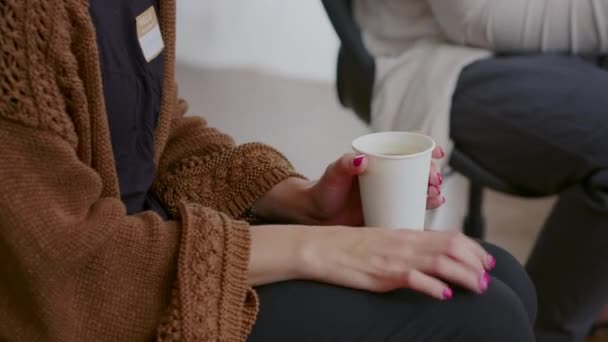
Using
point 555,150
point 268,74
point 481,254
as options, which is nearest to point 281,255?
point 481,254

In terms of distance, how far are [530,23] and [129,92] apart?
2.58 feet

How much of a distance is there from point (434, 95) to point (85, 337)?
2.64 feet

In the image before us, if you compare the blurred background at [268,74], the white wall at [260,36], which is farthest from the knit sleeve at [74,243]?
the white wall at [260,36]

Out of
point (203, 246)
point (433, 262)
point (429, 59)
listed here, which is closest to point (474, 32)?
point (429, 59)

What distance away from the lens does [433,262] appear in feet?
2.68

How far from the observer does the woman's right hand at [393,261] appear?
2.69 ft

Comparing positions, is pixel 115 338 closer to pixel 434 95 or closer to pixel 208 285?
pixel 208 285

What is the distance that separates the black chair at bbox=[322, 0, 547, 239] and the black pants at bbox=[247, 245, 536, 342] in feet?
1.89

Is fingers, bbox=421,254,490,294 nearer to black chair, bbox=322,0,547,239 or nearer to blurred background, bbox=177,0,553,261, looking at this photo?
black chair, bbox=322,0,547,239

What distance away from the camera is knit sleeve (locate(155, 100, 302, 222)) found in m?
1.00

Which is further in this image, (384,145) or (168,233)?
(384,145)

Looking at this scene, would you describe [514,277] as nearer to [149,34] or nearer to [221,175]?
[221,175]

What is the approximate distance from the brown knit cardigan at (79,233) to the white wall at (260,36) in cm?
205

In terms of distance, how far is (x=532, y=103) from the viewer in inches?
51.6
